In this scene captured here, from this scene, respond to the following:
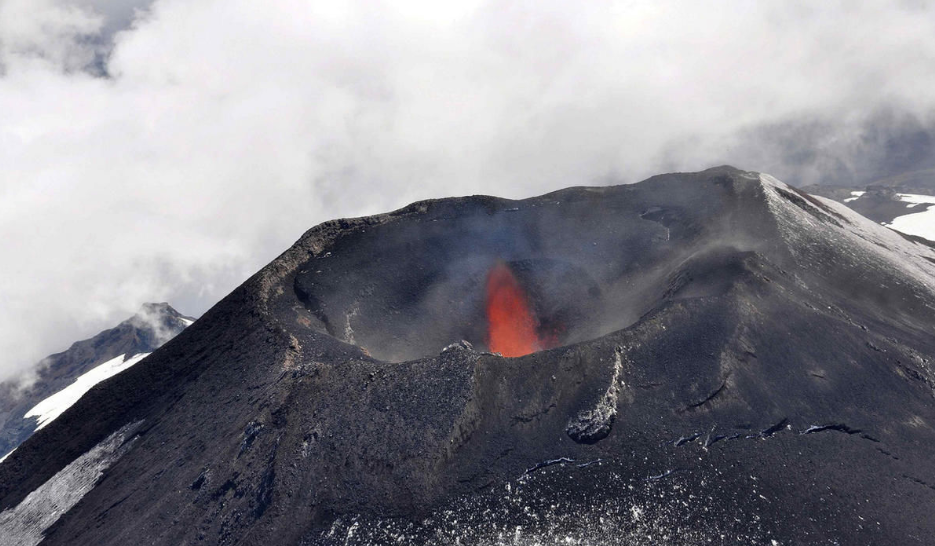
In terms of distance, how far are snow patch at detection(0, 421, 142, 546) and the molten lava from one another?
23.2m

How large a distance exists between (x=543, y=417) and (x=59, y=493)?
→ 2701 cm

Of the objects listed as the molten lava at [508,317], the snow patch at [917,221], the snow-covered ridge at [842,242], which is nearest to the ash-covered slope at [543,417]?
the snow-covered ridge at [842,242]

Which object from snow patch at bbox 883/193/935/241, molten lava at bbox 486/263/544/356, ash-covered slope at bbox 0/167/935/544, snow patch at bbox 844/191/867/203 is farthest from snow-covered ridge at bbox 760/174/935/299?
snow patch at bbox 844/191/867/203

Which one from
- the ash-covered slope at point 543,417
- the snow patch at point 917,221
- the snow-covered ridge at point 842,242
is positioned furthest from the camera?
the snow patch at point 917,221

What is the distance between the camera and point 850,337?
1361 inches

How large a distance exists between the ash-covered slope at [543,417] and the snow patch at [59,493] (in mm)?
158

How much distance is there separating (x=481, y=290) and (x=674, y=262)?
548 inches

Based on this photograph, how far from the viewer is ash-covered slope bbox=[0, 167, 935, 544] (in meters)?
26.5

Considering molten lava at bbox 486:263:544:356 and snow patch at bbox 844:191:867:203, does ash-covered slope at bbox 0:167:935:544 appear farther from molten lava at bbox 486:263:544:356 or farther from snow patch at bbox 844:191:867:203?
snow patch at bbox 844:191:867:203

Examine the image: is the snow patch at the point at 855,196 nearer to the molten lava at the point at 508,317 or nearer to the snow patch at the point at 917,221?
the snow patch at the point at 917,221

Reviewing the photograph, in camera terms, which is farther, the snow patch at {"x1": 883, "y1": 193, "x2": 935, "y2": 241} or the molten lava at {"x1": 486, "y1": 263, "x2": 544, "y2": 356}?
the snow patch at {"x1": 883, "y1": 193, "x2": 935, "y2": 241}

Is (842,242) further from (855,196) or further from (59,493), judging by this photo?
(855,196)

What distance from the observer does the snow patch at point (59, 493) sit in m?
35.2

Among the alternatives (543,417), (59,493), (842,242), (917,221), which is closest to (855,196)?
(917,221)
